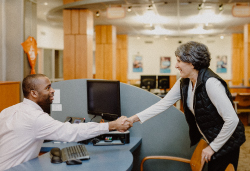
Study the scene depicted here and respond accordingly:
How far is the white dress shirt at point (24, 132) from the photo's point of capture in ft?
6.22

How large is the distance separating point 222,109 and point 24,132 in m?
1.41

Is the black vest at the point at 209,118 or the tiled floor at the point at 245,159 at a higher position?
the black vest at the point at 209,118

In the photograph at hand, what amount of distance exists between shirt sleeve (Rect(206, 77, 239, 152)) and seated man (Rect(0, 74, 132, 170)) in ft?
3.20

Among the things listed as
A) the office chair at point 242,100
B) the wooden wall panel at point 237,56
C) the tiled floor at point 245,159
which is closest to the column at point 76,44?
the office chair at point 242,100

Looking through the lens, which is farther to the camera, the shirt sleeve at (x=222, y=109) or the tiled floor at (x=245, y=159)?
the tiled floor at (x=245, y=159)

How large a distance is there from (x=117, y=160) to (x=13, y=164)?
754mm

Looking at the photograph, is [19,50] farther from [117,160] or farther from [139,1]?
[117,160]

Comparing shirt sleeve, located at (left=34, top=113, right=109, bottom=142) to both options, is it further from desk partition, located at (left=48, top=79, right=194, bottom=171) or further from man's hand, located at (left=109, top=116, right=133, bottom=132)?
desk partition, located at (left=48, top=79, right=194, bottom=171)

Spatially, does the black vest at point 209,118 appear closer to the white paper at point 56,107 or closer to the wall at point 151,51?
the white paper at point 56,107

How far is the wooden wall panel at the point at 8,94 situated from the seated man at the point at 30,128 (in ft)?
9.07

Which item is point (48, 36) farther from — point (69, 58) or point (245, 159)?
point (245, 159)

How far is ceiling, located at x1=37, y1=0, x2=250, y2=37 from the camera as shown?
7.74 meters

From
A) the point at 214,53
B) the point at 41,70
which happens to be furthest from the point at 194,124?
the point at 214,53

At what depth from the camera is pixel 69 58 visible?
28.3 feet
